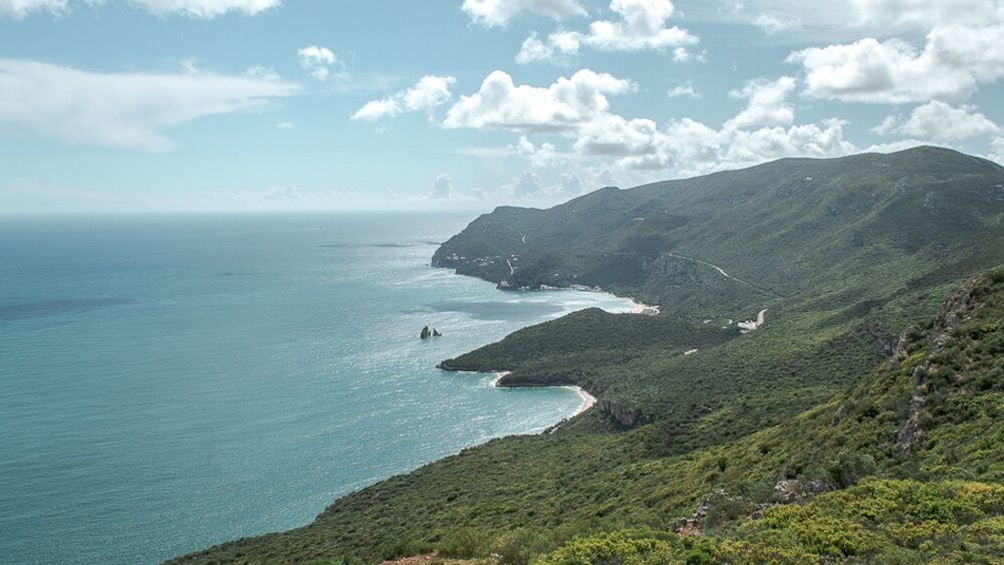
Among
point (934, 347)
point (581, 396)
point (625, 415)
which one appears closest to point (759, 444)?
point (934, 347)

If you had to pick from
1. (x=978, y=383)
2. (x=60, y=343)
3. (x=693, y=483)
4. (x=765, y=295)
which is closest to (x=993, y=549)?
(x=978, y=383)

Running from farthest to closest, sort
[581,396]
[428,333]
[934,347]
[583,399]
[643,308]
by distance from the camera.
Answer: [643,308] → [428,333] → [581,396] → [583,399] → [934,347]

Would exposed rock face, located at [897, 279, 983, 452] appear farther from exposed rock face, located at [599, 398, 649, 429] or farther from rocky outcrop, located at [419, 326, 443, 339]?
rocky outcrop, located at [419, 326, 443, 339]

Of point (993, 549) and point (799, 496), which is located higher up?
point (993, 549)

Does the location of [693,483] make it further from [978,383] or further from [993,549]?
[993,549]

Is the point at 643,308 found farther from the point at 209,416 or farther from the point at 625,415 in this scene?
the point at 209,416

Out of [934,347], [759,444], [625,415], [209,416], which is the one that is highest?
[934,347]

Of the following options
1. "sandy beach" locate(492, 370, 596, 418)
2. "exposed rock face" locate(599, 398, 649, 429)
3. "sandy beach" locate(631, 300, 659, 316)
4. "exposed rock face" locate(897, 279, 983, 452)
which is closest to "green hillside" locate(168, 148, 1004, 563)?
"exposed rock face" locate(897, 279, 983, 452)
